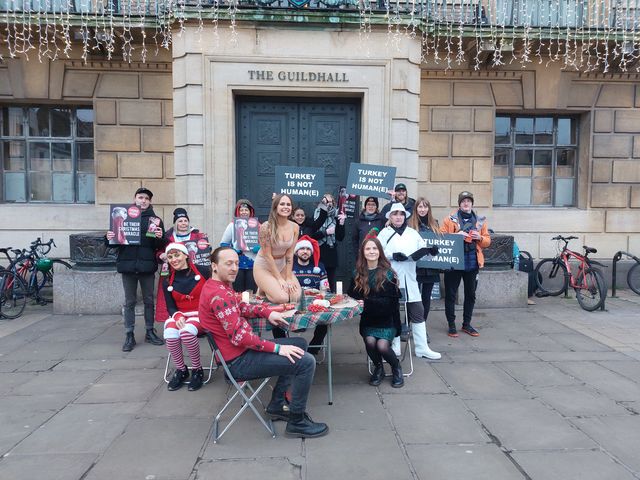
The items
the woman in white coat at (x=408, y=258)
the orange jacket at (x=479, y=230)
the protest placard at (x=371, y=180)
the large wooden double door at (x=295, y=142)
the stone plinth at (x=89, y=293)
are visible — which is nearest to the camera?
the woman in white coat at (x=408, y=258)

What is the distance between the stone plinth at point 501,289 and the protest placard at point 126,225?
19.1ft

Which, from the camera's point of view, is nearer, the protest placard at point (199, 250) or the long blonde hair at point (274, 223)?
the long blonde hair at point (274, 223)

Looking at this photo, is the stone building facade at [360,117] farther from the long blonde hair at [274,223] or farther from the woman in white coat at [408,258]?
the long blonde hair at [274,223]

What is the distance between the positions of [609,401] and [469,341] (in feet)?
7.27

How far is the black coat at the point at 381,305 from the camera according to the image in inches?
187

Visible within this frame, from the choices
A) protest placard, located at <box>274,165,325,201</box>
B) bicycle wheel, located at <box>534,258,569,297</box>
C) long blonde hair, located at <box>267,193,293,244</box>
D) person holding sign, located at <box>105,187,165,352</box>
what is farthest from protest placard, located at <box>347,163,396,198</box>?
bicycle wheel, located at <box>534,258,569,297</box>

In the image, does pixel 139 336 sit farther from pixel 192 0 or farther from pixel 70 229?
pixel 192 0

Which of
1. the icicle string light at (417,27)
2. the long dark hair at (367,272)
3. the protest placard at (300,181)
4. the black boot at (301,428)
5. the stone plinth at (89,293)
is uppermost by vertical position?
the icicle string light at (417,27)

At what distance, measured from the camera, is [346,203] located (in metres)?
8.27

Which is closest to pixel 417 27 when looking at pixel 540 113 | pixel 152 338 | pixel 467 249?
pixel 540 113

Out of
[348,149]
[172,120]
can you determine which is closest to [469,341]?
[348,149]

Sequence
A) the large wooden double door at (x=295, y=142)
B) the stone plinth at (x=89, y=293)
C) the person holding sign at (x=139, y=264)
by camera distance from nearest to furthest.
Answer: the person holding sign at (x=139, y=264)
the stone plinth at (x=89, y=293)
the large wooden double door at (x=295, y=142)

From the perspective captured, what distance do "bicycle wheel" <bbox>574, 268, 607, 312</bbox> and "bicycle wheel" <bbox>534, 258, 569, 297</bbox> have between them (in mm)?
630

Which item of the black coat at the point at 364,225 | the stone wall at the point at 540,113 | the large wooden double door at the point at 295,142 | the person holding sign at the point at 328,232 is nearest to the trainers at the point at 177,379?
the person holding sign at the point at 328,232
